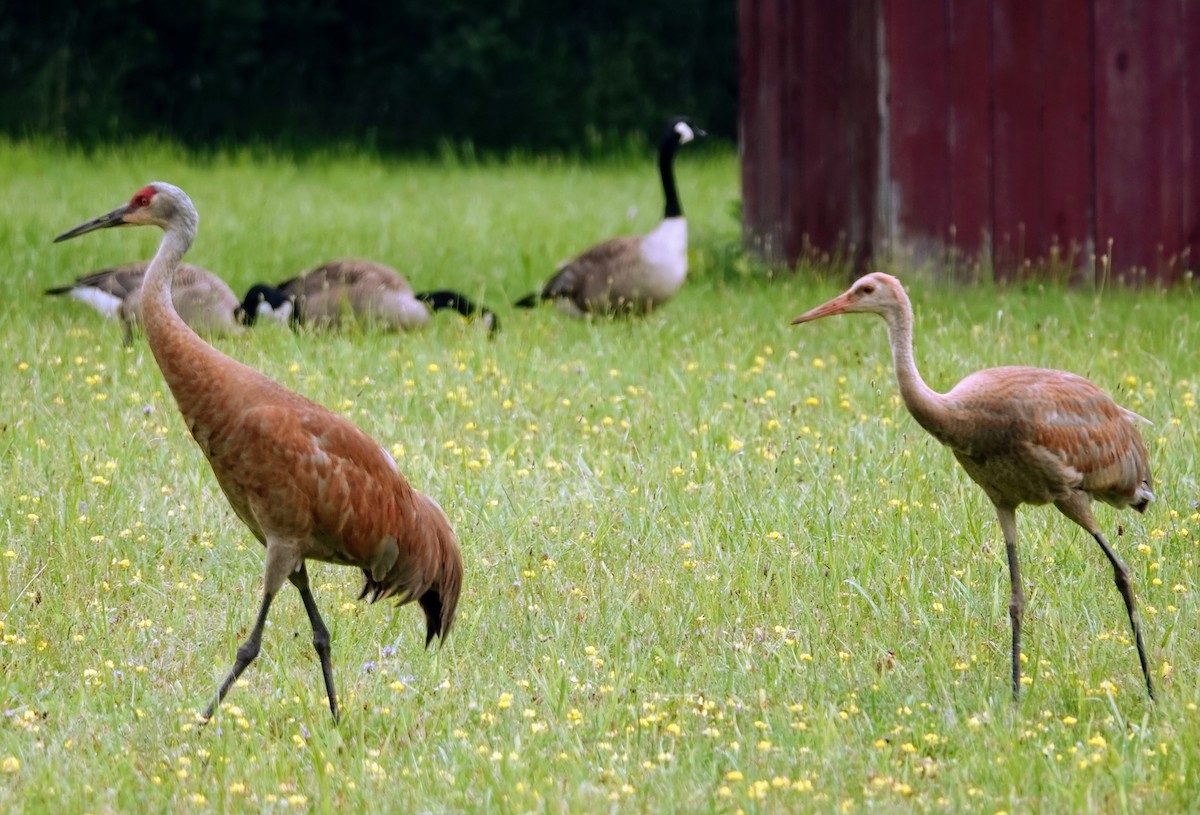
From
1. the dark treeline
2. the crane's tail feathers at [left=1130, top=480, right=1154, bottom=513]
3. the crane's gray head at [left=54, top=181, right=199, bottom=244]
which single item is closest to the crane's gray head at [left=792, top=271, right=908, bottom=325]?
the crane's tail feathers at [left=1130, top=480, right=1154, bottom=513]

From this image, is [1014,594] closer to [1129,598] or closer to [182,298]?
[1129,598]

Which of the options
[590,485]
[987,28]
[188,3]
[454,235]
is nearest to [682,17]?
[188,3]

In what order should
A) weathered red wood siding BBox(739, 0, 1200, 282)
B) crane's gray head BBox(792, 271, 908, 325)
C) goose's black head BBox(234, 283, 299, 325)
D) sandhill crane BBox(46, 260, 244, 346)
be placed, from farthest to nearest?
weathered red wood siding BBox(739, 0, 1200, 282), goose's black head BBox(234, 283, 299, 325), sandhill crane BBox(46, 260, 244, 346), crane's gray head BBox(792, 271, 908, 325)

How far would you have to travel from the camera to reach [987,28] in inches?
425

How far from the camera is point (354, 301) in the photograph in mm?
10164

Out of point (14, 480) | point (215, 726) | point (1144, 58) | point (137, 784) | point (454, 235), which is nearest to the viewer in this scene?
point (137, 784)

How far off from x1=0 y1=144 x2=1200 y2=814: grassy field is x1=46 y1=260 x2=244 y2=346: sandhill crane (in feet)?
0.64

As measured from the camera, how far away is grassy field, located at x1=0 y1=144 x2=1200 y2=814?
13.9ft

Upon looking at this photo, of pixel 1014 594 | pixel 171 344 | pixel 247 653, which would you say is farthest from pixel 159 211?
pixel 1014 594

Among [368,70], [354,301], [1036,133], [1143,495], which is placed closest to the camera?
[1143,495]

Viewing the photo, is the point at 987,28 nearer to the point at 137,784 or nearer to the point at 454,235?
the point at 454,235

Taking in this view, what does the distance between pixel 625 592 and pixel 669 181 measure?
5933 millimetres

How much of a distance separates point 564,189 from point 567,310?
865cm

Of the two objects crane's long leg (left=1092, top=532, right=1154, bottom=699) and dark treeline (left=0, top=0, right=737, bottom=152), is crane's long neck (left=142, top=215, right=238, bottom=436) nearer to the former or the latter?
crane's long leg (left=1092, top=532, right=1154, bottom=699)
